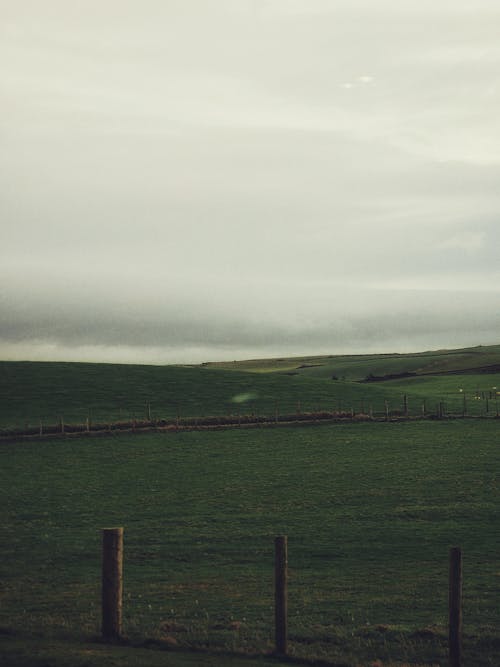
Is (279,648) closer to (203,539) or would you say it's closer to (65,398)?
(203,539)

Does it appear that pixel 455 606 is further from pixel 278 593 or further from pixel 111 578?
pixel 111 578

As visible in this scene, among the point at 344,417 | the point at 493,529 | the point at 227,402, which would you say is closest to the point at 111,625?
the point at 493,529

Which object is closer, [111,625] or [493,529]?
[111,625]

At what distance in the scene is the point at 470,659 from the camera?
15.0 m

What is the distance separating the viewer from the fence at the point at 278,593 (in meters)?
13.0

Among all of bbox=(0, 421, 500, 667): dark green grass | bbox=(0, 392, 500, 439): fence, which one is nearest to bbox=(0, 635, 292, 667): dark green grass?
bbox=(0, 421, 500, 667): dark green grass

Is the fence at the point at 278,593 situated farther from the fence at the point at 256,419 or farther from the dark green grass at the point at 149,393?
the dark green grass at the point at 149,393

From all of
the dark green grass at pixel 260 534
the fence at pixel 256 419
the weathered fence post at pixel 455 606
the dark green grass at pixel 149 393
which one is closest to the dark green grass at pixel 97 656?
the dark green grass at pixel 260 534

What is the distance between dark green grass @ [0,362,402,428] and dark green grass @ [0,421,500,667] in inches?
496

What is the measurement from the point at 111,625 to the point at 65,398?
63494mm

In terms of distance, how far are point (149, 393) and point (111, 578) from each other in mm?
66461

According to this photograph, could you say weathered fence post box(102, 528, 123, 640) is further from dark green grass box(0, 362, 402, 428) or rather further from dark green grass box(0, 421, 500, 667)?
dark green grass box(0, 362, 402, 428)

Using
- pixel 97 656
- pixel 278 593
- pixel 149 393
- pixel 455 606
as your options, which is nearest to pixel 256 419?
pixel 149 393

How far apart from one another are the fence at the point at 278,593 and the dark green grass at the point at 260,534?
2.57ft
